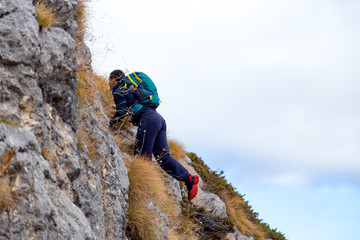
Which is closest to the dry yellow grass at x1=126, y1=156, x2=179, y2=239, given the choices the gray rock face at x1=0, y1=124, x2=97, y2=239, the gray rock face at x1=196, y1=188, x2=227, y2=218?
the gray rock face at x1=0, y1=124, x2=97, y2=239

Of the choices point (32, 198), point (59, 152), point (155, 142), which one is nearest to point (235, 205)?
point (155, 142)

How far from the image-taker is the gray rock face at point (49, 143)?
4.49m

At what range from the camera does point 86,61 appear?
7785 mm

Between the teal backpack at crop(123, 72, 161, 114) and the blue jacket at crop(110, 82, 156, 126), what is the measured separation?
75mm

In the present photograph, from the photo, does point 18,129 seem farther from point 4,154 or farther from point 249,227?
point 249,227

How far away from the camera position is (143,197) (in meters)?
7.80

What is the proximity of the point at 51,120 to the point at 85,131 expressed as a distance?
1.19m

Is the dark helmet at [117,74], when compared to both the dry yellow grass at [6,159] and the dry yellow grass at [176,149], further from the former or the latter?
the dry yellow grass at [6,159]

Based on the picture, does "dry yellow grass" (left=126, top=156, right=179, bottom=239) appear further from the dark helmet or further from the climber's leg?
the dark helmet

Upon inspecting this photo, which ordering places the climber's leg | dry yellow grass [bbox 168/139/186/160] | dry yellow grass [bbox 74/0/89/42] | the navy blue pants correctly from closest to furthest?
dry yellow grass [bbox 74/0/89/42]
the navy blue pants
the climber's leg
dry yellow grass [bbox 168/139/186/160]

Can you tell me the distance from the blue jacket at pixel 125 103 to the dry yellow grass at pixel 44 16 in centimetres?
287

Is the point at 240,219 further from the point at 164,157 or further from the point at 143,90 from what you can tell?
the point at 143,90

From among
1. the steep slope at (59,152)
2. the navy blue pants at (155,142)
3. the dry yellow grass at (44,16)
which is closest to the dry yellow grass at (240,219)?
the navy blue pants at (155,142)

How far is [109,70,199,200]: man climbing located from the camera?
28.8 feet
